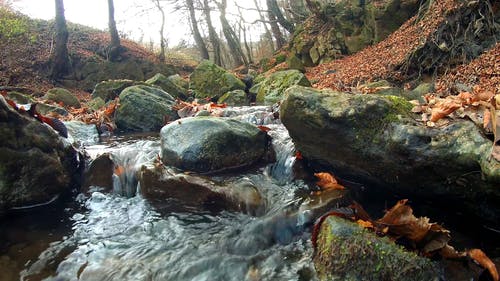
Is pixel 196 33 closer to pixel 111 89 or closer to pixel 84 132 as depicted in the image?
pixel 111 89

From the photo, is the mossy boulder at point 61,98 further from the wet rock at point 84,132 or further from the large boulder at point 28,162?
the large boulder at point 28,162

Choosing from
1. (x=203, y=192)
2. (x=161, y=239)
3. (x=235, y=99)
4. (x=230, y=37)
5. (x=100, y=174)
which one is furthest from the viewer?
(x=230, y=37)

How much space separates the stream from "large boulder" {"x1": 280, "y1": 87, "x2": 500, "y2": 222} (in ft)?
2.37

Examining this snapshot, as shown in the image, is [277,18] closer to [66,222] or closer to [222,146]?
[222,146]

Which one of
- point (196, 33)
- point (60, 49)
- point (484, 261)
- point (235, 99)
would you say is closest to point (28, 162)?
point (484, 261)

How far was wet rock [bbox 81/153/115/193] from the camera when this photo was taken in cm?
482

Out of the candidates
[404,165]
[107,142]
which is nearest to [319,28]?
[107,142]

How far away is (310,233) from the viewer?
3.47m

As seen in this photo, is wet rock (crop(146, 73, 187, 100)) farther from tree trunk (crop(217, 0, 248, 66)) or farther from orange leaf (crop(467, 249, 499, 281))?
orange leaf (crop(467, 249, 499, 281))

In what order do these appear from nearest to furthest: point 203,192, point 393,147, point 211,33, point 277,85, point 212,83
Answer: point 393,147 → point 203,192 → point 277,85 → point 212,83 → point 211,33

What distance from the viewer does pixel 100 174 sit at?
4.92m

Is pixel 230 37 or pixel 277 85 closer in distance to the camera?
pixel 277 85

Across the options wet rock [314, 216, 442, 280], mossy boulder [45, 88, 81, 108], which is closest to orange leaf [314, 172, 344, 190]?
wet rock [314, 216, 442, 280]

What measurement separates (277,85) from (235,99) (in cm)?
132
